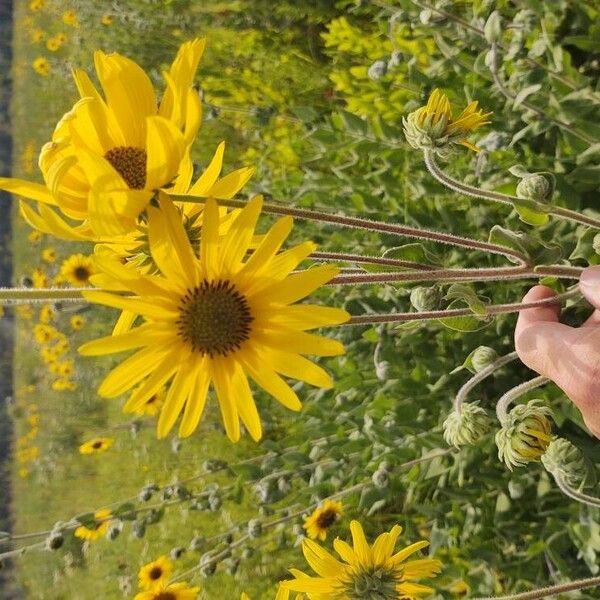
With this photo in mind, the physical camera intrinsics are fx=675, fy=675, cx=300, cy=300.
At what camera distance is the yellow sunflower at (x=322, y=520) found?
287 centimetres

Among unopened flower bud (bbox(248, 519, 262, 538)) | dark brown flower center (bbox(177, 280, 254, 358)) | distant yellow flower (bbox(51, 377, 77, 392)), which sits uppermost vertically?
distant yellow flower (bbox(51, 377, 77, 392))

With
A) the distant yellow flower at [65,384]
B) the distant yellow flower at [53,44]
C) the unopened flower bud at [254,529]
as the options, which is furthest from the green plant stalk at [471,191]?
the distant yellow flower at [53,44]

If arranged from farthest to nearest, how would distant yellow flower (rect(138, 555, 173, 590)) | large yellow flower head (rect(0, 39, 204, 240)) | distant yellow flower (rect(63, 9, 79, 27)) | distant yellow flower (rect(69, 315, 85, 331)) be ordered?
distant yellow flower (rect(63, 9, 79, 27))
distant yellow flower (rect(69, 315, 85, 331))
distant yellow flower (rect(138, 555, 173, 590))
large yellow flower head (rect(0, 39, 204, 240))

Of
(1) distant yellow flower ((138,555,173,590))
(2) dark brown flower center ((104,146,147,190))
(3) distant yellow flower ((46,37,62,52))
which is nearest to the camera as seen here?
(2) dark brown flower center ((104,146,147,190))

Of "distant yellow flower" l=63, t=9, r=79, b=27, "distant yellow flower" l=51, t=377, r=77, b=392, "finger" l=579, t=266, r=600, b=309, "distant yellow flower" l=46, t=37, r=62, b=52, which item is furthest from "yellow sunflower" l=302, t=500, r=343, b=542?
"distant yellow flower" l=46, t=37, r=62, b=52

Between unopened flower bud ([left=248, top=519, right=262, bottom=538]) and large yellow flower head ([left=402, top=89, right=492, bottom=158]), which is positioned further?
A: unopened flower bud ([left=248, top=519, right=262, bottom=538])

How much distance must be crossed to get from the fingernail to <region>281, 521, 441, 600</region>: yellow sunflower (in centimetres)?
77

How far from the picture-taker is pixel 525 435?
55.2 inches

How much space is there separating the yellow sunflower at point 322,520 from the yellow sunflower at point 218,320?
6.10ft

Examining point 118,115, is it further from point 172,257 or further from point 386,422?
point 386,422

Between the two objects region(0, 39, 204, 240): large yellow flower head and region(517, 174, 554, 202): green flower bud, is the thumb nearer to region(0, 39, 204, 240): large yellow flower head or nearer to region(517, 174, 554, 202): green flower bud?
region(517, 174, 554, 202): green flower bud

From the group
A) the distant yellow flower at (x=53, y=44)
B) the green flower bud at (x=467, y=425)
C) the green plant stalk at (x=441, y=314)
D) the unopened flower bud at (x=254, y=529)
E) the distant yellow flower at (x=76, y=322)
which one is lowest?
the green flower bud at (x=467, y=425)

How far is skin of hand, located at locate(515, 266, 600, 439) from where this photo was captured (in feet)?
3.97

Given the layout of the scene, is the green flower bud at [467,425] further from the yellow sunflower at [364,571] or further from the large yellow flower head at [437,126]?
the large yellow flower head at [437,126]
